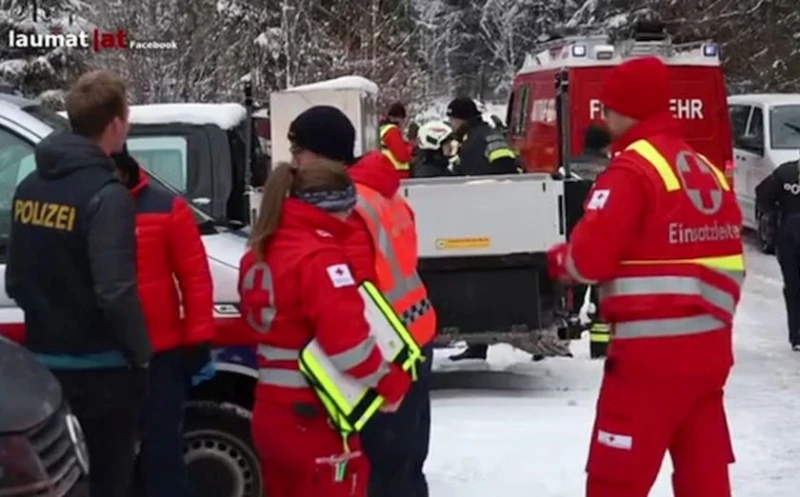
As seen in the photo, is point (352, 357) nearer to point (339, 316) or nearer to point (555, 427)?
point (339, 316)

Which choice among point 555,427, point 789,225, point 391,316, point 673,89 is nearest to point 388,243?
point 391,316

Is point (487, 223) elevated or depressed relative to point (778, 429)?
elevated

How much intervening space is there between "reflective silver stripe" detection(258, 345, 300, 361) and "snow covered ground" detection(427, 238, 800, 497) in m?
2.67

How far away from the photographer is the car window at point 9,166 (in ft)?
18.7

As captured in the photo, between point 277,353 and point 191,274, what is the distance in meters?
0.83

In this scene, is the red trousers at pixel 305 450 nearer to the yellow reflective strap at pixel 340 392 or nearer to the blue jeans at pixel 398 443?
the yellow reflective strap at pixel 340 392

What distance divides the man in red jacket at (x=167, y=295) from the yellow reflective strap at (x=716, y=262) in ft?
5.09

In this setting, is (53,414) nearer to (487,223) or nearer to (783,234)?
(487,223)

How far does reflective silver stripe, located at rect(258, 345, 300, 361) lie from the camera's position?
455cm

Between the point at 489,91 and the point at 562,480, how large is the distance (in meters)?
65.9

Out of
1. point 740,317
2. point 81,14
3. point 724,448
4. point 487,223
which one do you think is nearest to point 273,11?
point 81,14

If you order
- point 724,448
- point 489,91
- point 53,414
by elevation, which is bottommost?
point 489,91

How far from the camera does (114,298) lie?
467cm

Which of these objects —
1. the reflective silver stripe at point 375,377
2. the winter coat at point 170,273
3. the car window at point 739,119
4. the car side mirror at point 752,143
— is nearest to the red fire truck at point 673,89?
the car side mirror at point 752,143
